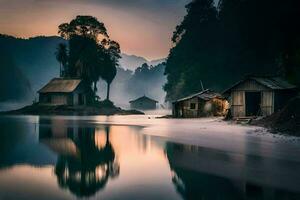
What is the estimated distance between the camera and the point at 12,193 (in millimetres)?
12836

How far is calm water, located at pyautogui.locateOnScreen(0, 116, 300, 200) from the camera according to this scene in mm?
12812

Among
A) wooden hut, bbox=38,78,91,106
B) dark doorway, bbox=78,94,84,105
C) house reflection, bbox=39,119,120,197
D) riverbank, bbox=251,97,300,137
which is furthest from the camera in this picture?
dark doorway, bbox=78,94,84,105

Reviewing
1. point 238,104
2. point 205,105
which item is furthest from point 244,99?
point 205,105

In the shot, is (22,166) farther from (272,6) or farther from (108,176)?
(272,6)

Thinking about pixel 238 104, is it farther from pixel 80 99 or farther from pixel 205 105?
pixel 80 99

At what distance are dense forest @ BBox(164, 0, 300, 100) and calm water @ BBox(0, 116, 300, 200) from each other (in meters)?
51.5

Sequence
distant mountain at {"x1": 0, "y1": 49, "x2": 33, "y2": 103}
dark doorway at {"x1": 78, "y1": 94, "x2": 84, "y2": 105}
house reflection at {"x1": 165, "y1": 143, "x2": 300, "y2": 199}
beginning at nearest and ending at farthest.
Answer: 1. house reflection at {"x1": 165, "y1": 143, "x2": 300, "y2": 199}
2. dark doorway at {"x1": 78, "y1": 94, "x2": 84, "y2": 105}
3. distant mountain at {"x1": 0, "y1": 49, "x2": 33, "y2": 103}

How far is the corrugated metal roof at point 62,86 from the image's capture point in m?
93.3

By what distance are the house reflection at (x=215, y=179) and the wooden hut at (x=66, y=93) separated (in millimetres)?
74905

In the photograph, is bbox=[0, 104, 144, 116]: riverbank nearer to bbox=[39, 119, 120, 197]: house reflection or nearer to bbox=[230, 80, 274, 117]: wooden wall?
bbox=[230, 80, 274, 117]: wooden wall

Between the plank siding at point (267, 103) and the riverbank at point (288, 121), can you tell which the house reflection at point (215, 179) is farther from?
the plank siding at point (267, 103)

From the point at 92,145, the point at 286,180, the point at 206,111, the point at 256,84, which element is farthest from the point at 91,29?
the point at 286,180

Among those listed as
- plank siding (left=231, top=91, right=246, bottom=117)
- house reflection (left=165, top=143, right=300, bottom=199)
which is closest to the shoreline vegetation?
plank siding (left=231, top=91, right=246, bottom=117)

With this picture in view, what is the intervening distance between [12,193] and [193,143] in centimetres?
1575
